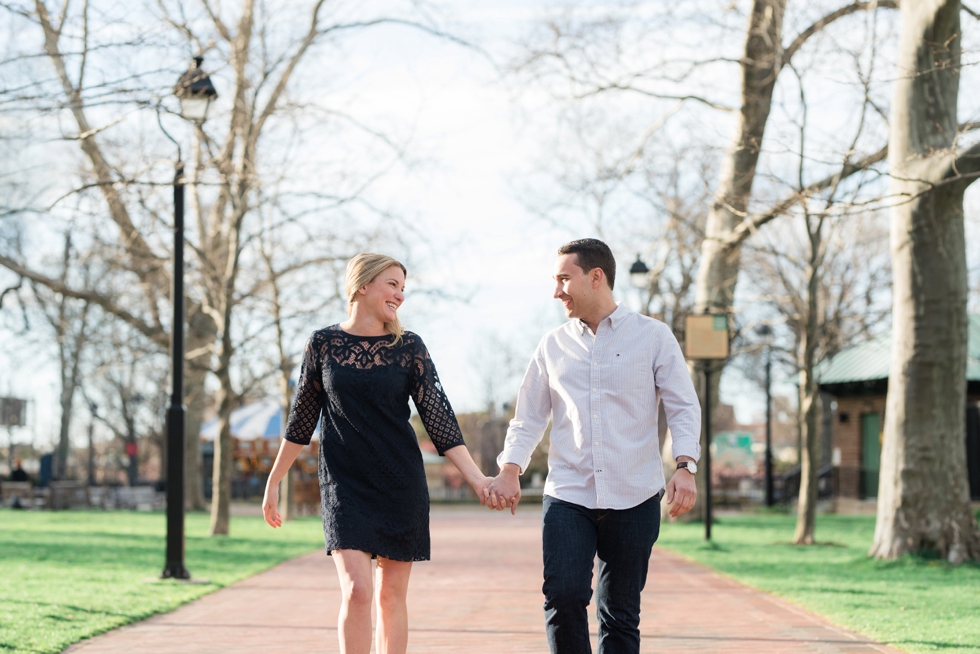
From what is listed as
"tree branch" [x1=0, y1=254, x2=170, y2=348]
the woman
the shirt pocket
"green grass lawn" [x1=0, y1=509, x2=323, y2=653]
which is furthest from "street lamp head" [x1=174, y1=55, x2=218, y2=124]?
"tree branch" [x1=0, y1=254, x2=170, y2=348]

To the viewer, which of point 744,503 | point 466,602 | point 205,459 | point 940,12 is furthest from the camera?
point 205,459

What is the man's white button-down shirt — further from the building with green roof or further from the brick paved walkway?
the building with green roof

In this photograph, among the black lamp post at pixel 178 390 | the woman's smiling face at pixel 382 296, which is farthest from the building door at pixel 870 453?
the woman's smiling face at pixel 382 296

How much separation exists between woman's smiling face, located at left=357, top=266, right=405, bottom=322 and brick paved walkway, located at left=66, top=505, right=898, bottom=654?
290 cm

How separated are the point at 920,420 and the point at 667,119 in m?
9.08

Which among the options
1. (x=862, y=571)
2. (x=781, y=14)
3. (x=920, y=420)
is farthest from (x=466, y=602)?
(x=781, y=14)

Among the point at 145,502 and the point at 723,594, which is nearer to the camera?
the point at 723,594

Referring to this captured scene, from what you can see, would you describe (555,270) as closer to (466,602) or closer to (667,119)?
(466,602)

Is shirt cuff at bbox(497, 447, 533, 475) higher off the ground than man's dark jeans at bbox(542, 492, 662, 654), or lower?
higher

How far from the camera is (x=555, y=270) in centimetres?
472

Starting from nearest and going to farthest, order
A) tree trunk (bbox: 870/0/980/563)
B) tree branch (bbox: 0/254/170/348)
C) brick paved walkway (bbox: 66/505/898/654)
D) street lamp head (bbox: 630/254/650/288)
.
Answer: brick paved walkway (bbox: 66/505/898/654)
tree trunk (bbox: 870/0/980/563)
tree branch (bbox: 0/254/170/348)
street lamp head (bbox: 630/254/650/288)

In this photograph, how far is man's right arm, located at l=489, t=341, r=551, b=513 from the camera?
4.58 meters

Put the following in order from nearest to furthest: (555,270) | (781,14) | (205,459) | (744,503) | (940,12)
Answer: (555,270)
(940,12)
(781,14)
(744,503)
(205,459)

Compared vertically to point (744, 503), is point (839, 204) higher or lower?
higher
